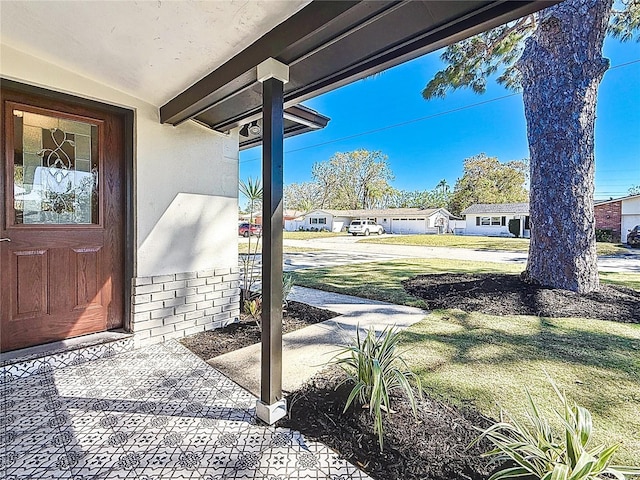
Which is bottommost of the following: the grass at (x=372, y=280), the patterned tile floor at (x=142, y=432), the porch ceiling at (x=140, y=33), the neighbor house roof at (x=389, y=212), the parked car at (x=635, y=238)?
the patterned tile floor at (x=142, y=432)

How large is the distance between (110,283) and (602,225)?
27233mm

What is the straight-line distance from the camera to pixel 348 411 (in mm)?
2066

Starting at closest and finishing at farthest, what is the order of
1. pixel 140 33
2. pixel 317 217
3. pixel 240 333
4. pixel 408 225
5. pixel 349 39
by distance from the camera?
pixel 349 39 → pixel 140 33 → pixel 240 333 → pixel 408 225 → pixel 317 217

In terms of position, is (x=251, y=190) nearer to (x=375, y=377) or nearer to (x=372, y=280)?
(x=375, y=377)

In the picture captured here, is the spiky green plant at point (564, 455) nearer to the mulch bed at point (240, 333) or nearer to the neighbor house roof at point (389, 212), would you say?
the mulch bed at point (240, 333)

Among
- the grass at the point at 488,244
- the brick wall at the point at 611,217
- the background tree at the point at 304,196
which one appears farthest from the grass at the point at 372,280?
the background tree at the point at 304,196

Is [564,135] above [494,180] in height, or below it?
below

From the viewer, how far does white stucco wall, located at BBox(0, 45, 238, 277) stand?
294 cm

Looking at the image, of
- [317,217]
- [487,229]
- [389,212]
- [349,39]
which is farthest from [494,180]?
[349,39]

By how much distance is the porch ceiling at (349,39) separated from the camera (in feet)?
5.00

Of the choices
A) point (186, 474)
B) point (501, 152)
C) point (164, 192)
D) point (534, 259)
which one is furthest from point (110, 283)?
point (501, 152)

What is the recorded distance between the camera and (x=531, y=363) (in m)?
2.88

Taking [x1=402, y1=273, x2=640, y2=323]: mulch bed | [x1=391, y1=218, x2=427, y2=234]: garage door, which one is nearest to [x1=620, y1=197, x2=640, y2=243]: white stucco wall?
[x1=391, y1=218, x2=427, y2=234]: garage door

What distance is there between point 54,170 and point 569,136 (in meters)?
6.95
